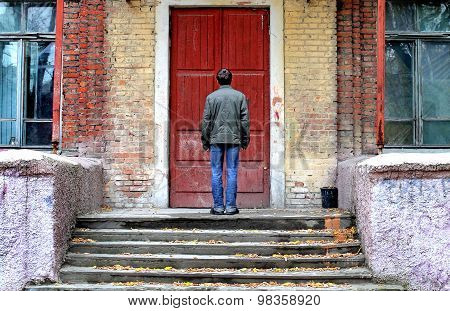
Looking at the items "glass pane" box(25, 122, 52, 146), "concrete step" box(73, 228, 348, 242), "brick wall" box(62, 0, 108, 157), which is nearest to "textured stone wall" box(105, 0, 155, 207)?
"brick wall" box(62, 0, 108, 157)

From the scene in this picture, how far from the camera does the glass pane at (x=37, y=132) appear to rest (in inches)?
352

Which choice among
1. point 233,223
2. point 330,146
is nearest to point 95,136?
point 233,223

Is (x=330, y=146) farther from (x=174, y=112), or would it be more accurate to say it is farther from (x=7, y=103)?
(x=7, y=103)

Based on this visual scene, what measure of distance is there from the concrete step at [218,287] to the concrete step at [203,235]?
778 millimetres

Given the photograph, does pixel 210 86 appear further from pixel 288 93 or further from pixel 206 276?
pixel 206 276

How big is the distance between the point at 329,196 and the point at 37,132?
4483 millimetres

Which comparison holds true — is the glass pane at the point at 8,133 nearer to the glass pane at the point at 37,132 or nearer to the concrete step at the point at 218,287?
the glass pane at the point at 37,132

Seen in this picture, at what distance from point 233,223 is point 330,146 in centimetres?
235

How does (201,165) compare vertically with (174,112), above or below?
below

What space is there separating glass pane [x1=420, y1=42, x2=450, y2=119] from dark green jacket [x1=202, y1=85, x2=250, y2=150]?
3.13 metres

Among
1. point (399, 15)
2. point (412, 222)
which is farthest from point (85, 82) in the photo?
point (412, 222)

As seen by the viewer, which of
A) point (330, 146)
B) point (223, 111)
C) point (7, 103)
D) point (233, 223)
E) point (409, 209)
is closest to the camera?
point (409, 209)

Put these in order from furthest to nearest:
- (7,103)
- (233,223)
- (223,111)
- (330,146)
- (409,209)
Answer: (7,103)
(330,146)
(223,111)
(233,223)
(409,209)

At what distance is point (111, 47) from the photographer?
28.3 ft
